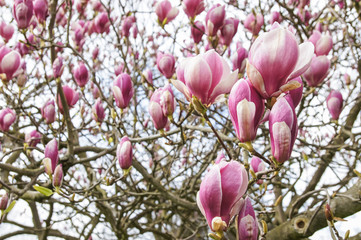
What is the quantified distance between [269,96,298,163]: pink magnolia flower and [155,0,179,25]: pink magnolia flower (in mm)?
1279

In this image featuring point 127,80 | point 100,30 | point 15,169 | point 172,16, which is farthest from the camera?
point 100,30

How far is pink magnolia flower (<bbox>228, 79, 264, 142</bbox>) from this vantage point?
56cm

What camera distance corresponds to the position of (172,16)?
68.6 inches

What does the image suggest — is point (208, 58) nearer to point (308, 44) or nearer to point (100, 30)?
point (308, 44)

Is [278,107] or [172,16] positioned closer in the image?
[278,107]

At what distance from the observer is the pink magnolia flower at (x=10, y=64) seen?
4.61 feet

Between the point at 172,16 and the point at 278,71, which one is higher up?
the point at 172,16

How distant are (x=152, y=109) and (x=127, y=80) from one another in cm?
27

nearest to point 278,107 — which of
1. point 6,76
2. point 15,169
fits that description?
point 6,76

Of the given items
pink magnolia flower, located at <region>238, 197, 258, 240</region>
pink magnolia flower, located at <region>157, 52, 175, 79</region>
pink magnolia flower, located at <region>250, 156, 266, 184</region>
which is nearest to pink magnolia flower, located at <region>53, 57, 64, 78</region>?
pink magnolia flower, located at <region>157, 52, 175, 79</region>

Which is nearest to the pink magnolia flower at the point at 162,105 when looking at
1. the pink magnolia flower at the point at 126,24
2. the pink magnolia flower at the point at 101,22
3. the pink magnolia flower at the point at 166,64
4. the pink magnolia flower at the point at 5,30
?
the pink magnolia flower at the point at 166,64

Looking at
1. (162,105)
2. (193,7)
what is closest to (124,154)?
(162,105)

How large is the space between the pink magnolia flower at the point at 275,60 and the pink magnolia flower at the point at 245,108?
0.02 meters

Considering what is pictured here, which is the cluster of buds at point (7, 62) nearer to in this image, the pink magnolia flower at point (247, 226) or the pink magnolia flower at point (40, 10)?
the pink magnolia flower at point (40, 10)
